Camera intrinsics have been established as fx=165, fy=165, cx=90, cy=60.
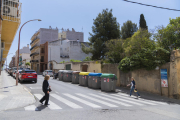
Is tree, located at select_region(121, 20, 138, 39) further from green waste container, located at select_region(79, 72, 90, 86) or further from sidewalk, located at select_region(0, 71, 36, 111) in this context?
sidewalk, located at select_region(0, 71, 36, 111)

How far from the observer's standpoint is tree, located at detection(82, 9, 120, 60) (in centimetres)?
2881

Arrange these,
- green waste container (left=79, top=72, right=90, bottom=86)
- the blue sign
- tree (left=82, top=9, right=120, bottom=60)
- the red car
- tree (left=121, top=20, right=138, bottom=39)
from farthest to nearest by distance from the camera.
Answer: tree (left=121, top=20, right=138, bottom=39) → tree (left=82, top=9, right=120, bottom=60) → the red car → green waste container (left=79, top=72, right=90, bottom=86) → the blue sign

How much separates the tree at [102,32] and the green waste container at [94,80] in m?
12.8

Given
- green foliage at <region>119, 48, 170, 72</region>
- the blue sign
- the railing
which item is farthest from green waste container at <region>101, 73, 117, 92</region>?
the railing

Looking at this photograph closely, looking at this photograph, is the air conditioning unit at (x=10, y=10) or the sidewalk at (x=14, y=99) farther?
the air conditioning unit at (x=10, y=10)

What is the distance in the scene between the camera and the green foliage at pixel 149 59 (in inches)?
521

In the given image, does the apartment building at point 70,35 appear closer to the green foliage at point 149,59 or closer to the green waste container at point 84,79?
the green waste container at point 84,79

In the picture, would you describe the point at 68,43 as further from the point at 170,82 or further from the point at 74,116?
the point at 74,116

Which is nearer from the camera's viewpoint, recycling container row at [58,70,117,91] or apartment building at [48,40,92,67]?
recycling container row at [58,70,117,91]

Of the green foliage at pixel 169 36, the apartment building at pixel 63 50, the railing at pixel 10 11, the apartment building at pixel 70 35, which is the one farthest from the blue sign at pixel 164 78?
the apartment building at pixel 70 35

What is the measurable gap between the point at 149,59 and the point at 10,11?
39.1 ft

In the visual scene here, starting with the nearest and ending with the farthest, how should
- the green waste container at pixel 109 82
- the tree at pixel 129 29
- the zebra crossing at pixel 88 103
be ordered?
the zebra crossing at pixel 88 103, the green waste container at pixel 109 82, the tree at pixel 129 29

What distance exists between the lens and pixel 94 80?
1596cm

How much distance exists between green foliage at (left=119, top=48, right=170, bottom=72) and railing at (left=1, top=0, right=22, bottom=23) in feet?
34.1
